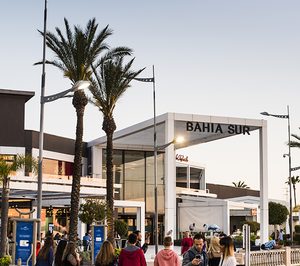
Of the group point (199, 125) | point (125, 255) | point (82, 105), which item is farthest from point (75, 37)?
point (125, 255)

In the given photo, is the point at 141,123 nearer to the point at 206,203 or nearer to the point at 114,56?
the point at 206,203

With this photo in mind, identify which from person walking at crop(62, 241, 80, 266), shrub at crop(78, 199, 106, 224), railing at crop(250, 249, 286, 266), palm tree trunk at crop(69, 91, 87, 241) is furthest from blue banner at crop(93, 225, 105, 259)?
person walking at crop(62, 241, 80, 266)

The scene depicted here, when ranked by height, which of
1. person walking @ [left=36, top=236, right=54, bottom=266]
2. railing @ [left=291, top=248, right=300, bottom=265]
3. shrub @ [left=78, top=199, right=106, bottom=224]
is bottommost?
railing @ [left=291, top=248, right=300, bottom=265]

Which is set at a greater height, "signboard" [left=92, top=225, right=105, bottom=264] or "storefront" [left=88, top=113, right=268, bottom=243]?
"storefront" [left=88, top=113, right=268, bottom=243]

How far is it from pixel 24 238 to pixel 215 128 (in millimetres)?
30695

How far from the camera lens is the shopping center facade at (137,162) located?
51156mm

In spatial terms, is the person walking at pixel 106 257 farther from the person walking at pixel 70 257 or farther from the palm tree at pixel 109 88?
the palm tree at pixel 109 88

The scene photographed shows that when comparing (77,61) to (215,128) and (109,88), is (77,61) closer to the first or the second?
(109,88)

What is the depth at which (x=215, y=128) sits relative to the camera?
53.2 m

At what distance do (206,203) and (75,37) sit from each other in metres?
30.1

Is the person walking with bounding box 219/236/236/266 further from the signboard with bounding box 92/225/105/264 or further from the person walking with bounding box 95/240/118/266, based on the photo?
the signboard with bounding box 92/225/105/264

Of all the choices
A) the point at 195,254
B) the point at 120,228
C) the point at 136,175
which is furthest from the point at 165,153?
the point at 195,254

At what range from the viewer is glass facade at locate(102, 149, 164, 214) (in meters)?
64.2

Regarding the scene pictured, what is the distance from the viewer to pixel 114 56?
3756cm
